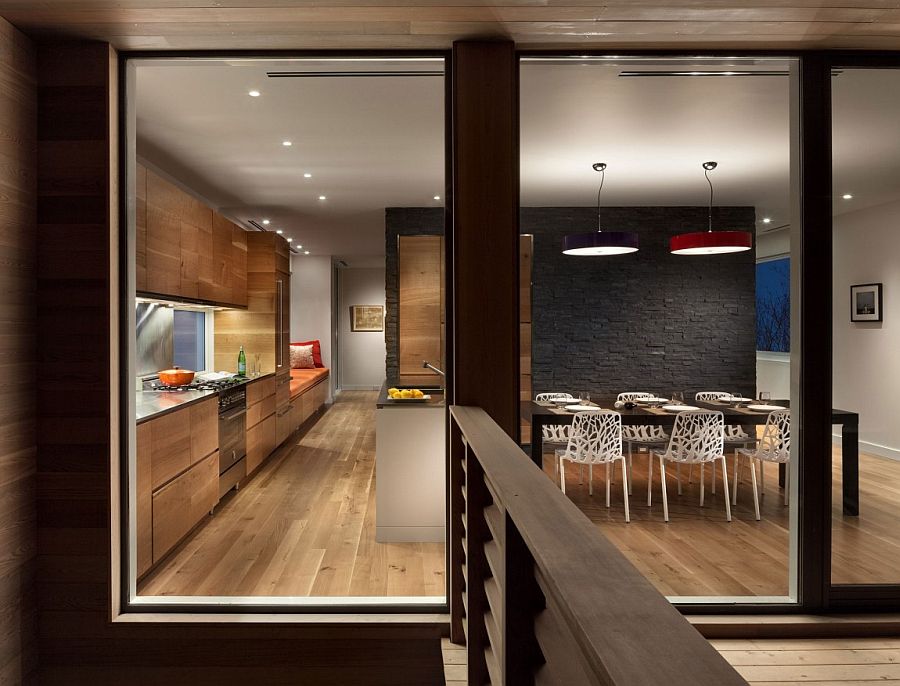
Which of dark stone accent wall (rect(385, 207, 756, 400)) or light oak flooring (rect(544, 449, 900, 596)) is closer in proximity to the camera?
light oak flooring (rect(544, 449, 900, 596))

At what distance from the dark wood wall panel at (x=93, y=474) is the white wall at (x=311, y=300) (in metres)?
8.12

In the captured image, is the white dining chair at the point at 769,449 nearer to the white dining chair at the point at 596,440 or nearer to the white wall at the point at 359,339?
the white dining chair at the point at 596,440

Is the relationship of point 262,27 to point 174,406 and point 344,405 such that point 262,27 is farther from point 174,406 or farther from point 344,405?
point 344,405

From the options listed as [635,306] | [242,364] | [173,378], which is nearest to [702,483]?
[635,306]

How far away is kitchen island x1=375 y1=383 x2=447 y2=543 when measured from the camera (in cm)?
361

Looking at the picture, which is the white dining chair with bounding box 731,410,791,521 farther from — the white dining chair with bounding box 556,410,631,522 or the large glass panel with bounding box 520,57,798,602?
the white dining chair with bounding box 556,410,631,522

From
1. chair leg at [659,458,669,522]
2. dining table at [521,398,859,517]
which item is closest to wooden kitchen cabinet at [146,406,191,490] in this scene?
dining table at [521,398,859,517]

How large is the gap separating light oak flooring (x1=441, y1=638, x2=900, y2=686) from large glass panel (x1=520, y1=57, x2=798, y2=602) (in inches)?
9.3

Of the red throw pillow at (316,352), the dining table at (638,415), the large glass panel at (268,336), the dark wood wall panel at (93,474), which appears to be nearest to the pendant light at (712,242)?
the dining table at (638,415)

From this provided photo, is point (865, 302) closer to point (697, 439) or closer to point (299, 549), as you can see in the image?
point (697, 439)

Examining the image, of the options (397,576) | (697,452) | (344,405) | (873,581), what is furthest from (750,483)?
(344,405)

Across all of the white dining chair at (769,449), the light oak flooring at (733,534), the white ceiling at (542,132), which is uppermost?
the white ceiling at (542,132)

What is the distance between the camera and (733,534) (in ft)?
11.8

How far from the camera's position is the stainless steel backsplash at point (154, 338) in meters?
4.46
